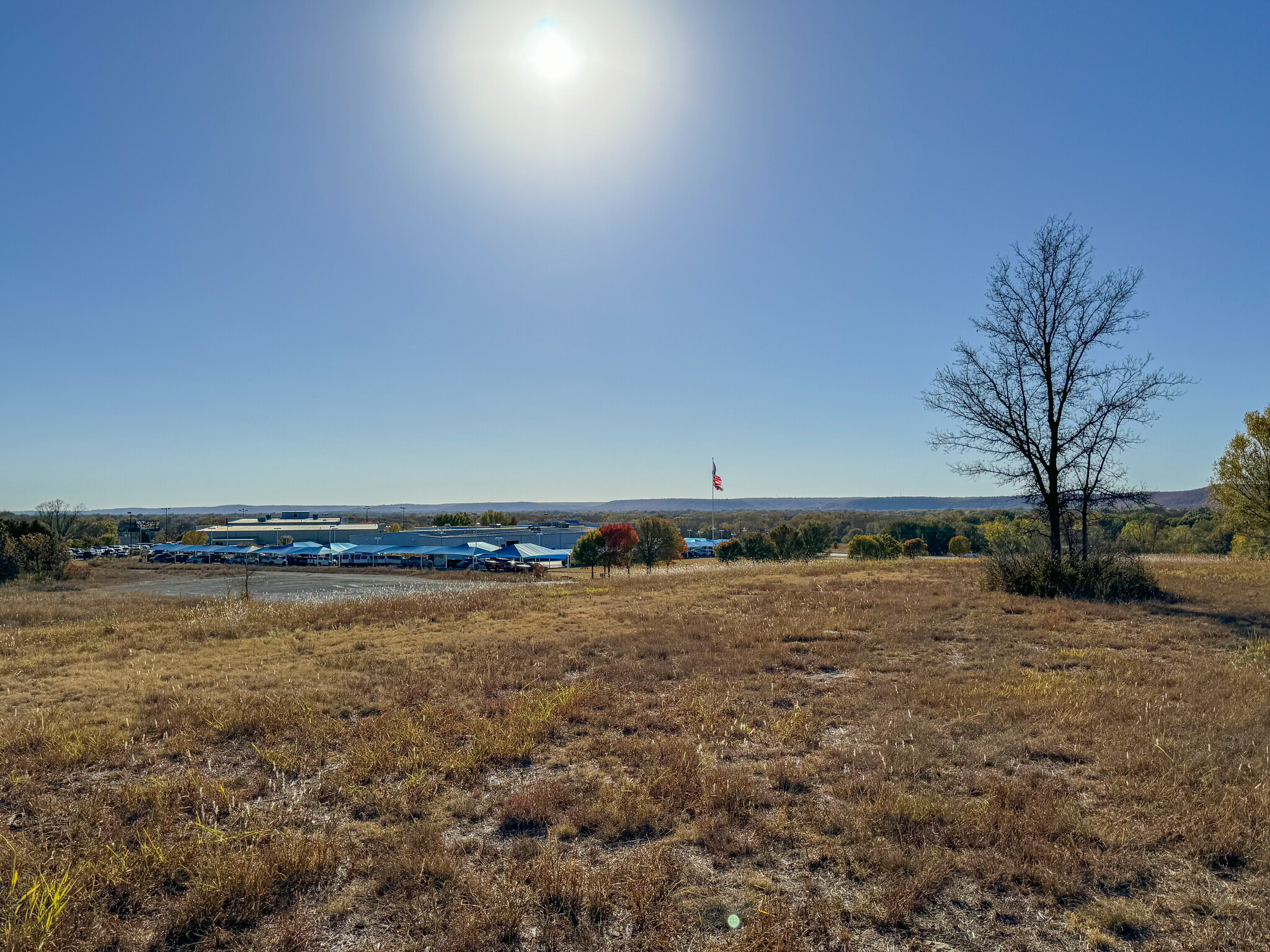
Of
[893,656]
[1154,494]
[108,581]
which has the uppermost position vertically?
[1154,494]

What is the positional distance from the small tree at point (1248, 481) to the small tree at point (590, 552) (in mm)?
45396

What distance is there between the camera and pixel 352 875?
4.70 meters

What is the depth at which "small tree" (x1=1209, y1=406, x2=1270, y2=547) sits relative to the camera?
3056 centimetres

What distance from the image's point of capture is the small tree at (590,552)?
6359 cm

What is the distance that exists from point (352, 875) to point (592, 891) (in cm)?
186

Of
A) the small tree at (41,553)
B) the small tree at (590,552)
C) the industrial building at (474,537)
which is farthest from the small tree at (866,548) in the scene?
the small tree at (41,553)

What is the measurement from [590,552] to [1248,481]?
5053cm

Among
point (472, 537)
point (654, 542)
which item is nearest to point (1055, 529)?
point (654, 542)

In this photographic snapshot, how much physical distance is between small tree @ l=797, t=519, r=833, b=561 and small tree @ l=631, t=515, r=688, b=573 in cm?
1385

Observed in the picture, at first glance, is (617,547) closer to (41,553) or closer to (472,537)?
(472,537)

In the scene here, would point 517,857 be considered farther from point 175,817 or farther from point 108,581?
point 108,581

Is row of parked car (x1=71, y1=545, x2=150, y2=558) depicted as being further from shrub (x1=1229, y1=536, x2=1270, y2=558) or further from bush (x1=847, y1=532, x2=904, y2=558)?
bush (x1=847, y1=532, x2=904, y2=558)

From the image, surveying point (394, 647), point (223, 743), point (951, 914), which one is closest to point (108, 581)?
point (394, 647)

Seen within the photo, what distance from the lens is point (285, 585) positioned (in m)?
51.1
